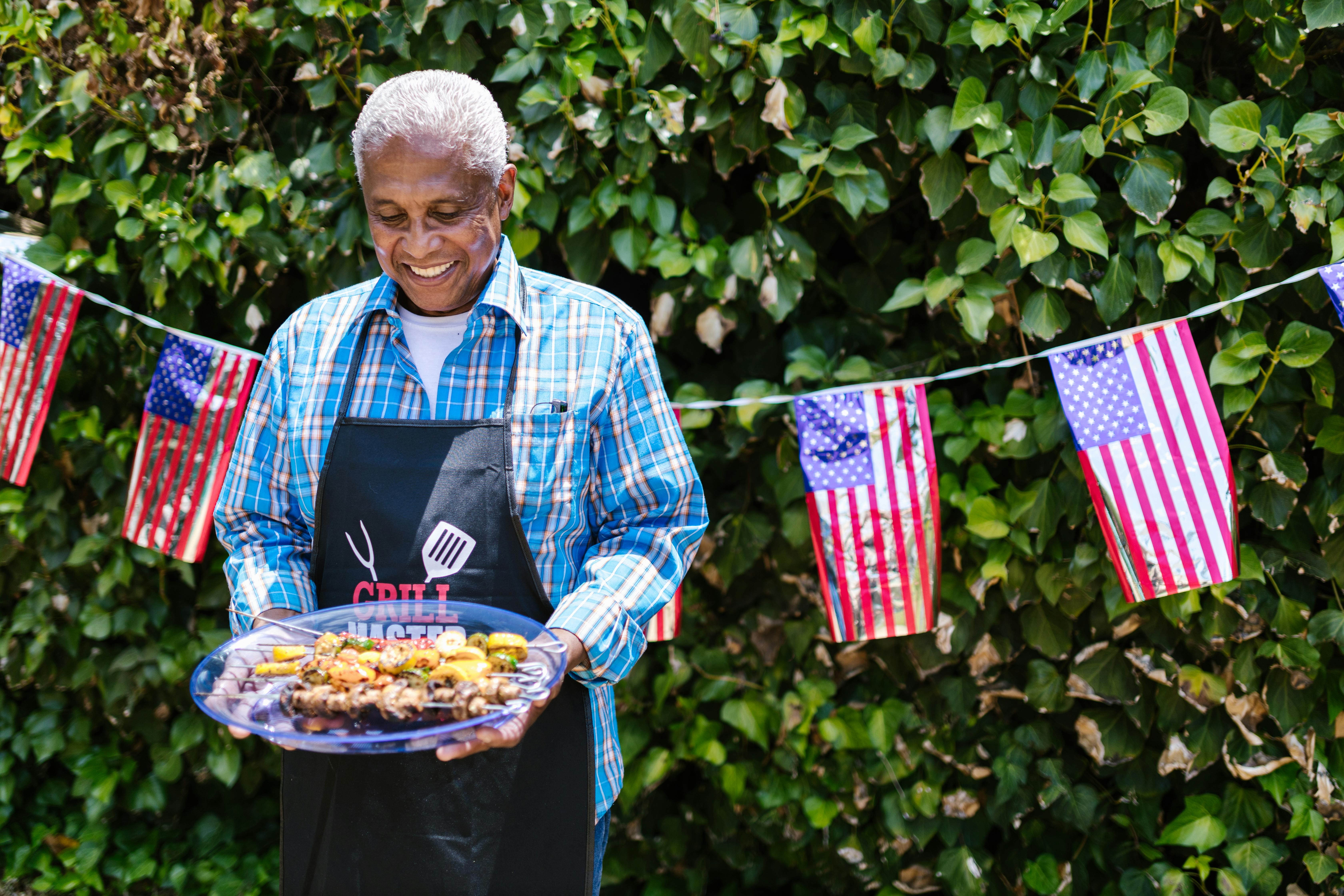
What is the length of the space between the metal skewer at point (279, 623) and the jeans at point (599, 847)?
50 centimetres

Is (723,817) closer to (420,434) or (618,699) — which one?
(618,699)

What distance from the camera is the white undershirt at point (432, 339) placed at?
4.96ft

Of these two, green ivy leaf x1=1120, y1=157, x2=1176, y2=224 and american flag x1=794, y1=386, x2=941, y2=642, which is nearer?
green ivy leaf x1=1120, y1=157, x2=1176, y2=224

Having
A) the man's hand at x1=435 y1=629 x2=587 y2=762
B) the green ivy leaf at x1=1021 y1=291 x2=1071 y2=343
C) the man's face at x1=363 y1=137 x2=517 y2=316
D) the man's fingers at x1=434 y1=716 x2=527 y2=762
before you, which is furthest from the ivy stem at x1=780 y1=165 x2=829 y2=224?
the man's fingers at x1=434 y1=716 x2=527 y2=762

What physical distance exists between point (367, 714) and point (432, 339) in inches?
21.8

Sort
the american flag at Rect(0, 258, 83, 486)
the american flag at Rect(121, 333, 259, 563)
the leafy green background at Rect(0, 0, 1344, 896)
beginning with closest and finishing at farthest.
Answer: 1. the leafy green background at Rect(0, 0, 1344, 896)
2. the american flag at Rect(121, 333, 259, 563)
3. the american flag at Rect(0, 258, 83, 486)

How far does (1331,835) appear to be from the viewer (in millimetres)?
2398

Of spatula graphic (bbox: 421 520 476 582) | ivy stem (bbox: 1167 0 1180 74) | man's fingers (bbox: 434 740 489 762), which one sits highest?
ivy stem (bbox: 1167 0 1180 74)

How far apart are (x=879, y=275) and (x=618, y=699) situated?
1.23 m

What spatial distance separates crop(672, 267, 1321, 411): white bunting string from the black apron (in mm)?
941

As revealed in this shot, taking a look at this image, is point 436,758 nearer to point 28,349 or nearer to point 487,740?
point 487,740

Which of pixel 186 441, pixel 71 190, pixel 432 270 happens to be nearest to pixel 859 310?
pixel 432 270

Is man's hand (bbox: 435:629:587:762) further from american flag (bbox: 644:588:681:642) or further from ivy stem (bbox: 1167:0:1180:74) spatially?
ivy stem (bbox: 1167:0:1180:74)

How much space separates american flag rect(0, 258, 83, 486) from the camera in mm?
2588
